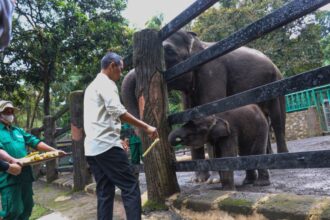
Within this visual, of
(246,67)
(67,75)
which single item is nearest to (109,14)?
(67,75)

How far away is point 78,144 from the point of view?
20.7 ft

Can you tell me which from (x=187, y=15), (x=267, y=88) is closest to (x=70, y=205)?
(x=187, y=15)

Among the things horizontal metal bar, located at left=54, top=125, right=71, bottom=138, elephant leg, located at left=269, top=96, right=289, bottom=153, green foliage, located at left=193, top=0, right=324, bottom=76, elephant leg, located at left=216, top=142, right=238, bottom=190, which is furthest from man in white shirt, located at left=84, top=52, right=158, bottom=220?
green foliage, located at left=193, top=0, right=324, bottom=76

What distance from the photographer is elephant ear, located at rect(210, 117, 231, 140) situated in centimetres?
332

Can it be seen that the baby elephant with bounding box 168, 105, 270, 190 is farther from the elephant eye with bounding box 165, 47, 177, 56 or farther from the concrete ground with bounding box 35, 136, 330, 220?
the elephant eye with bounding box 165, 47, 177, 56

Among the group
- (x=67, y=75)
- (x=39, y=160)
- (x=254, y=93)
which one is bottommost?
(x=39, y=160)

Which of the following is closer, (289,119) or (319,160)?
(319,160)

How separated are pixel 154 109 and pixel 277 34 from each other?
13.1 metres

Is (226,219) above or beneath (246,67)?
beneath

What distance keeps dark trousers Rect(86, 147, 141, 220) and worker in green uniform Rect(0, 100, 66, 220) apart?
561mm

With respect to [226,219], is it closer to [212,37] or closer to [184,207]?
[184,207]

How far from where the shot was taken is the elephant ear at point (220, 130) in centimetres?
332

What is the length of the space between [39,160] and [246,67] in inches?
95.1

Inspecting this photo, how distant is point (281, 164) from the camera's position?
236 centimetres
